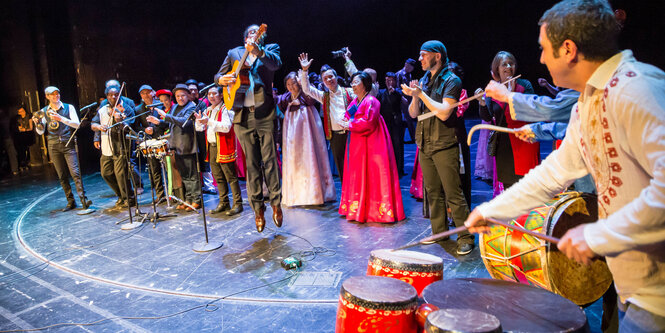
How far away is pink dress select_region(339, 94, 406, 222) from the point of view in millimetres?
5195

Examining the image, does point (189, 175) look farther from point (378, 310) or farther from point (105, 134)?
point (378, 310)

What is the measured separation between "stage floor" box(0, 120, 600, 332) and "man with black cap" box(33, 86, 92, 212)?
555 millimetres

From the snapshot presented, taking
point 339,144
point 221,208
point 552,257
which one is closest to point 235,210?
point 221,208

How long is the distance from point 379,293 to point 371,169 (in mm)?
3377

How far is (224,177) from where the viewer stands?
6445 millimetres

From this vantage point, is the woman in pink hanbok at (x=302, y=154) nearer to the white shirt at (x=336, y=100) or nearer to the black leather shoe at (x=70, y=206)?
the white shirt at (x=336, y=100)

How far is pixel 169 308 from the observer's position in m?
3.31

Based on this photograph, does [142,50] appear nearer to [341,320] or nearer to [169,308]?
[169,308]

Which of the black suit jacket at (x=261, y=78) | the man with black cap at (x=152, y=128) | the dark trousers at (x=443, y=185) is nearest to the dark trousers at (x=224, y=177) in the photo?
the man with black cap at (x=152, y=128)

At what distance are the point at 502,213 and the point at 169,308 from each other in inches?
101

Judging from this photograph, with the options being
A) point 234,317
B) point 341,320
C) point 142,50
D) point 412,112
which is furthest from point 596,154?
point 142,50

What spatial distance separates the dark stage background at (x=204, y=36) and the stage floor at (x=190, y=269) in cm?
673

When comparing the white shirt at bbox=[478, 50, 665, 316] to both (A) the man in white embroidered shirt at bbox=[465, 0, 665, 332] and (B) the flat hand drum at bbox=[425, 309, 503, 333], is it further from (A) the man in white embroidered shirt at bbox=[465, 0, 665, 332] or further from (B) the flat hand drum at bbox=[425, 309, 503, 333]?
(B) the flat hand drum at bbox=[425, 309, 503, 333]

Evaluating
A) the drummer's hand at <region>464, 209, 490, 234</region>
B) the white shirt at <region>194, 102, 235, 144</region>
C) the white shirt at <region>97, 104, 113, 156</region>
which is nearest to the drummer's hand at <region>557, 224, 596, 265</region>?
the drummer's hand at <region>464, 209, 490, 234</region>
